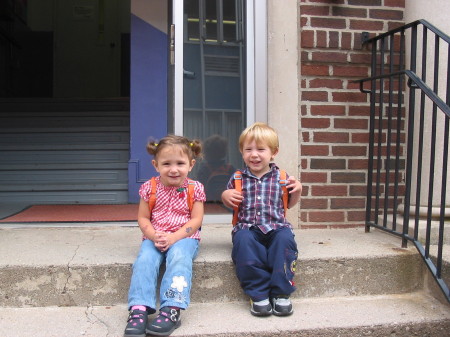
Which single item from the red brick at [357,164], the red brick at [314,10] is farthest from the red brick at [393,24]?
the red brick at [357,164]

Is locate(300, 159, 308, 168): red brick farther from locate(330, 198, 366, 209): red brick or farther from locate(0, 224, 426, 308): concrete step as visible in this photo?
locate(0, 224, 426, 308): concrete step

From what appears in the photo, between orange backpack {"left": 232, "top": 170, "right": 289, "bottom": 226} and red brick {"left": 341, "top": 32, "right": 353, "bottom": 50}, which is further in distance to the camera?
red brick {"left": 341, "top": 32, "right": 353, "bottom": 50}

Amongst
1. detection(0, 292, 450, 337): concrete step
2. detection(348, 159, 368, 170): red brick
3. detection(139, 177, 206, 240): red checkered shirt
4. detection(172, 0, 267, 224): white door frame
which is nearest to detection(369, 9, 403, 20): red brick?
detection(172, 0, 267, 224): white door frame

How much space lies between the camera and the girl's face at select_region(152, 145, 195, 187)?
8.38ft

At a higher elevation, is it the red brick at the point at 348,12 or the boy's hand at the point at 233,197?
the red brick at the point at 348,12

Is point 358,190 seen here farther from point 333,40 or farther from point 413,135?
point 333,40

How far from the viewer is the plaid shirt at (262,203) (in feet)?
8.68

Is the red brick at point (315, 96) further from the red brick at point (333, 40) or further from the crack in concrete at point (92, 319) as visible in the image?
the crack in concrete at point (92, 319)

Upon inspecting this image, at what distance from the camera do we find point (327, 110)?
340 centimetres

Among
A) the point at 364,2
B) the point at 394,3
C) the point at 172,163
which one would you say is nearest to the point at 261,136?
the point at 172,163

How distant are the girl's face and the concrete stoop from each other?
1.47 ft

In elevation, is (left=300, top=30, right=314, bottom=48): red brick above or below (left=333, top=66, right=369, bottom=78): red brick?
above

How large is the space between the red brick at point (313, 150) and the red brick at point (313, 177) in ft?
0.43

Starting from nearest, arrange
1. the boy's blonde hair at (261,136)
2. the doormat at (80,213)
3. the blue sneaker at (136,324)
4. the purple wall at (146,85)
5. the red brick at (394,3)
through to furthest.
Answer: the blue sneaker at (136,324) → the boy's blonde hair at (261,136) → the red brick at (394,3) → the doormat at (80,213) → the purple wall at (146,85)
